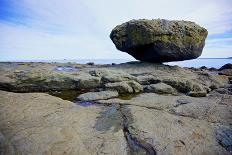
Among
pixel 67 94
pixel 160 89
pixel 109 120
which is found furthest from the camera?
pixel 160 89

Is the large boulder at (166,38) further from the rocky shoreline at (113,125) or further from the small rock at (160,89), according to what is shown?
the rocky shoreline at (113,125)

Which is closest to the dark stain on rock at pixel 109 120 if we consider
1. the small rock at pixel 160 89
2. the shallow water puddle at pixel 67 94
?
the shallow water puddle at pixel 67 94

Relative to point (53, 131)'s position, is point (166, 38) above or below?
above

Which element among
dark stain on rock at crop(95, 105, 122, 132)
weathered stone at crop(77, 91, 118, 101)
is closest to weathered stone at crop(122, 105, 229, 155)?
dark stain on rock at crop(95, 105, 122, 132)

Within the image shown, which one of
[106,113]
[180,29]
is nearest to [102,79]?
[106,113]

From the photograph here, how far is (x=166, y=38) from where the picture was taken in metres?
14.6

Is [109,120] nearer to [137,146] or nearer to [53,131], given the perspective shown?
[137,146]

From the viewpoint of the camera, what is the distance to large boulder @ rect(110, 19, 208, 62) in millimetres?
14609

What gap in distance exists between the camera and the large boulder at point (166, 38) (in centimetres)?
1461

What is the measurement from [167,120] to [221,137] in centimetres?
115

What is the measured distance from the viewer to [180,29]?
14.8m

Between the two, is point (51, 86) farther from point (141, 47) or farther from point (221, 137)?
point (141, 47)

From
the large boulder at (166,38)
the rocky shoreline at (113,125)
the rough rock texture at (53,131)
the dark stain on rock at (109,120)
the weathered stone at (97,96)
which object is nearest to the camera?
the rough rock texture at (53,131)

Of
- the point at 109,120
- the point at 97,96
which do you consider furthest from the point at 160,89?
the point at 109,120
